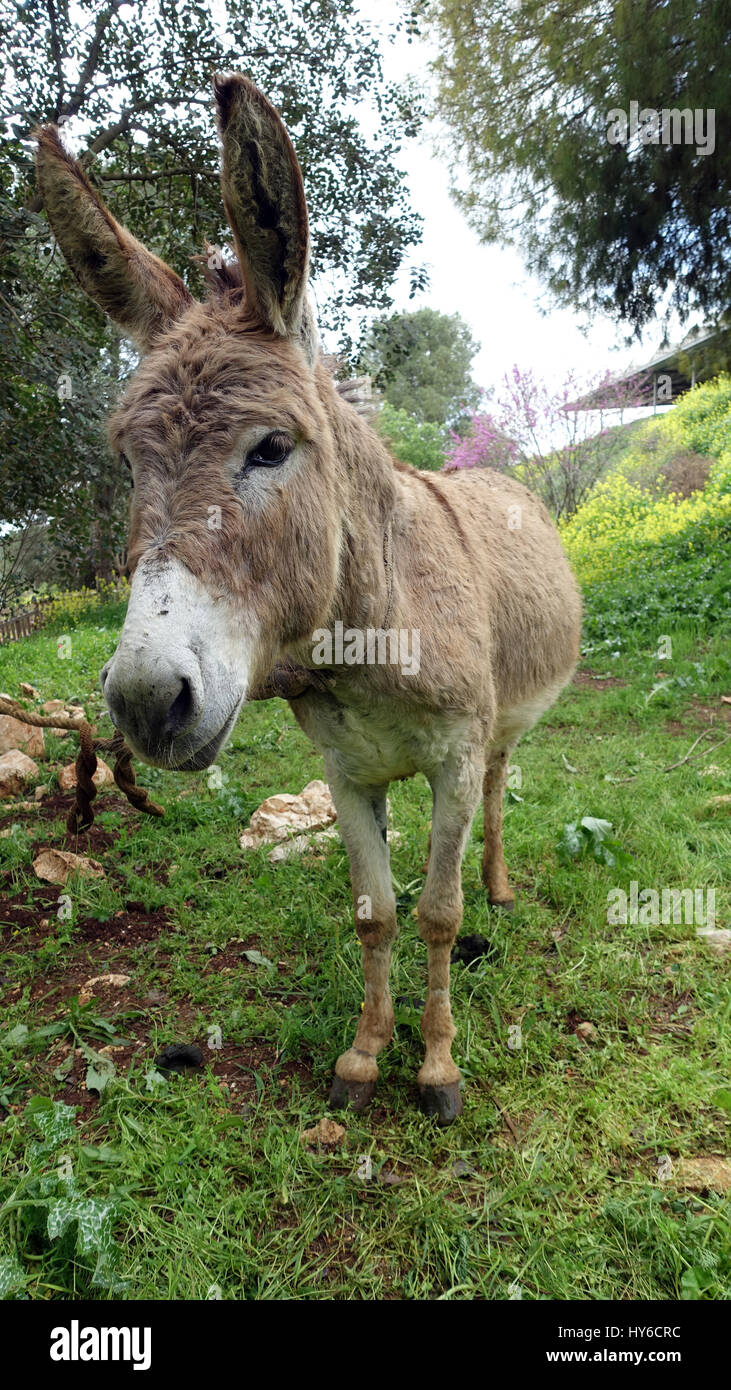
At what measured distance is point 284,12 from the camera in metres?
5.75

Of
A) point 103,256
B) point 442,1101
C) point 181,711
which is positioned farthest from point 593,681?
point 181,711

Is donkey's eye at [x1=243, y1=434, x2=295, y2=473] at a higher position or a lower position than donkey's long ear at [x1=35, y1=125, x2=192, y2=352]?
lower

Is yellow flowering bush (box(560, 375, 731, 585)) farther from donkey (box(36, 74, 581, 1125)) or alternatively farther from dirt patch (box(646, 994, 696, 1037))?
donkey (box(36, 74, 581, 1125))

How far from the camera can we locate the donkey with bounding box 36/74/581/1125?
1441 millimetres

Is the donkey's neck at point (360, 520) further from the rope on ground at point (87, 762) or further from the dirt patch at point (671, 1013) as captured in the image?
the dirt patch at point (671, 1013)

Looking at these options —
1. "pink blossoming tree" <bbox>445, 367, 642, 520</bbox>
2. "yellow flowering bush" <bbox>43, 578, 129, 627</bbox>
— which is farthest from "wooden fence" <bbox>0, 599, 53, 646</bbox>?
"pink blossoming tree" <bbox>445, 367, 642, 520</bbox>

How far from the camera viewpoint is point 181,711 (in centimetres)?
135

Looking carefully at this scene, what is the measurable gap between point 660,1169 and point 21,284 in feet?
18.8

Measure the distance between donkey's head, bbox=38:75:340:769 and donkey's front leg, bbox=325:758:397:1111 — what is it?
90 centimetres

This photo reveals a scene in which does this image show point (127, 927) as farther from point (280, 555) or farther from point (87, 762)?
point (280, 555)

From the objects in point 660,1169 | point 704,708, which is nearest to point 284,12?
point 704,708

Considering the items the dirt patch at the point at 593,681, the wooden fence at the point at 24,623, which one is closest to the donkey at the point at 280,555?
the dirt patch at the point at 593,681

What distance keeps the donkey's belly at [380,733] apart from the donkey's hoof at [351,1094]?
3.57ft

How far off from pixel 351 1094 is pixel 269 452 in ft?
6.96
